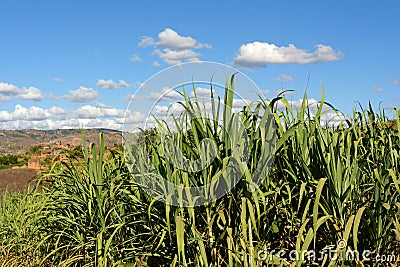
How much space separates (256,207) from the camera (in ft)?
8.04

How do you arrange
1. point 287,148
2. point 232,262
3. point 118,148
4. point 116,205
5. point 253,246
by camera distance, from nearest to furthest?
point 232,262 < point 253,246 < point 287,148 < point 116,205 < point 118,148

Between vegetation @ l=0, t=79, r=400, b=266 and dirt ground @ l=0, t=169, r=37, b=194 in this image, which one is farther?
dirt ground @ l=0, t=169, r=37, b=194

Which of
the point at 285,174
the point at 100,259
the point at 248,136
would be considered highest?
the point at 248,136

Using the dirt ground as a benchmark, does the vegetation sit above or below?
above

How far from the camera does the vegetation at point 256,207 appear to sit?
2.51 m

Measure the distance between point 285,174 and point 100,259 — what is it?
4.11 feet

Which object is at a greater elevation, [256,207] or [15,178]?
[256,207]

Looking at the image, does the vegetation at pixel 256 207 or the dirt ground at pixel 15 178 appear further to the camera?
the dirt ground at pixel 15 178

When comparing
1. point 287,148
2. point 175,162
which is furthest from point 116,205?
point 287,148

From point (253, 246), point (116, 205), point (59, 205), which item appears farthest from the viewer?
point (59, 205)

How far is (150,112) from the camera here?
10.4 feet

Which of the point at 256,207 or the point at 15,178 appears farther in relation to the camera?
the point at 15,178

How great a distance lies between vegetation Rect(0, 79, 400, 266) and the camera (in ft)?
8.23

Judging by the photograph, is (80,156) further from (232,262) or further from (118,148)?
(232,262)
